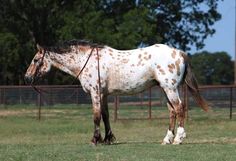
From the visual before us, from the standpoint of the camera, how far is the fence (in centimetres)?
3025

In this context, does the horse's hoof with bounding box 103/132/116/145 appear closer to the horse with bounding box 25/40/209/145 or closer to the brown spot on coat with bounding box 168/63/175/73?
the horse with bounding box 25/40/209/145

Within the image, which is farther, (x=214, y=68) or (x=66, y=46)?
(x=214, y=68)

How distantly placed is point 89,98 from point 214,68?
129 metres

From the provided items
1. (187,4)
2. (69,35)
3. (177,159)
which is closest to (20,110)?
(69,35)

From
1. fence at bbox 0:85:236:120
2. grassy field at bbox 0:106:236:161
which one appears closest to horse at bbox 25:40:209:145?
grassy field at bbox 0:106:236:161

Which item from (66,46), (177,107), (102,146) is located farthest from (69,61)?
(177,107)

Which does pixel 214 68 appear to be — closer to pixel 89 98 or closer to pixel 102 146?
pixel 89 98

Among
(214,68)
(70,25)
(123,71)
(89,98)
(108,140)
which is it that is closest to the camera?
(123,71)

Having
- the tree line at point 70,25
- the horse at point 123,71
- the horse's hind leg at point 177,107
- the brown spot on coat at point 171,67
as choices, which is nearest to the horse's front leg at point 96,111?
the horse at point 123,71

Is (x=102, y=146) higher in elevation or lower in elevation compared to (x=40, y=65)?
lower

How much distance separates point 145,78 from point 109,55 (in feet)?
3.19

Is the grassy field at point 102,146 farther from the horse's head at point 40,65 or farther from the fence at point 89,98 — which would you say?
the horse's head at point 40,65

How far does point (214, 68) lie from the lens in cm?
15800

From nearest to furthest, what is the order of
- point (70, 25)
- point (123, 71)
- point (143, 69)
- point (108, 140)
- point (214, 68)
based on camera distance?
point (143, 69) < point (123, 71) < point (108, 140) < point (70, 25) < point (214, 68)
